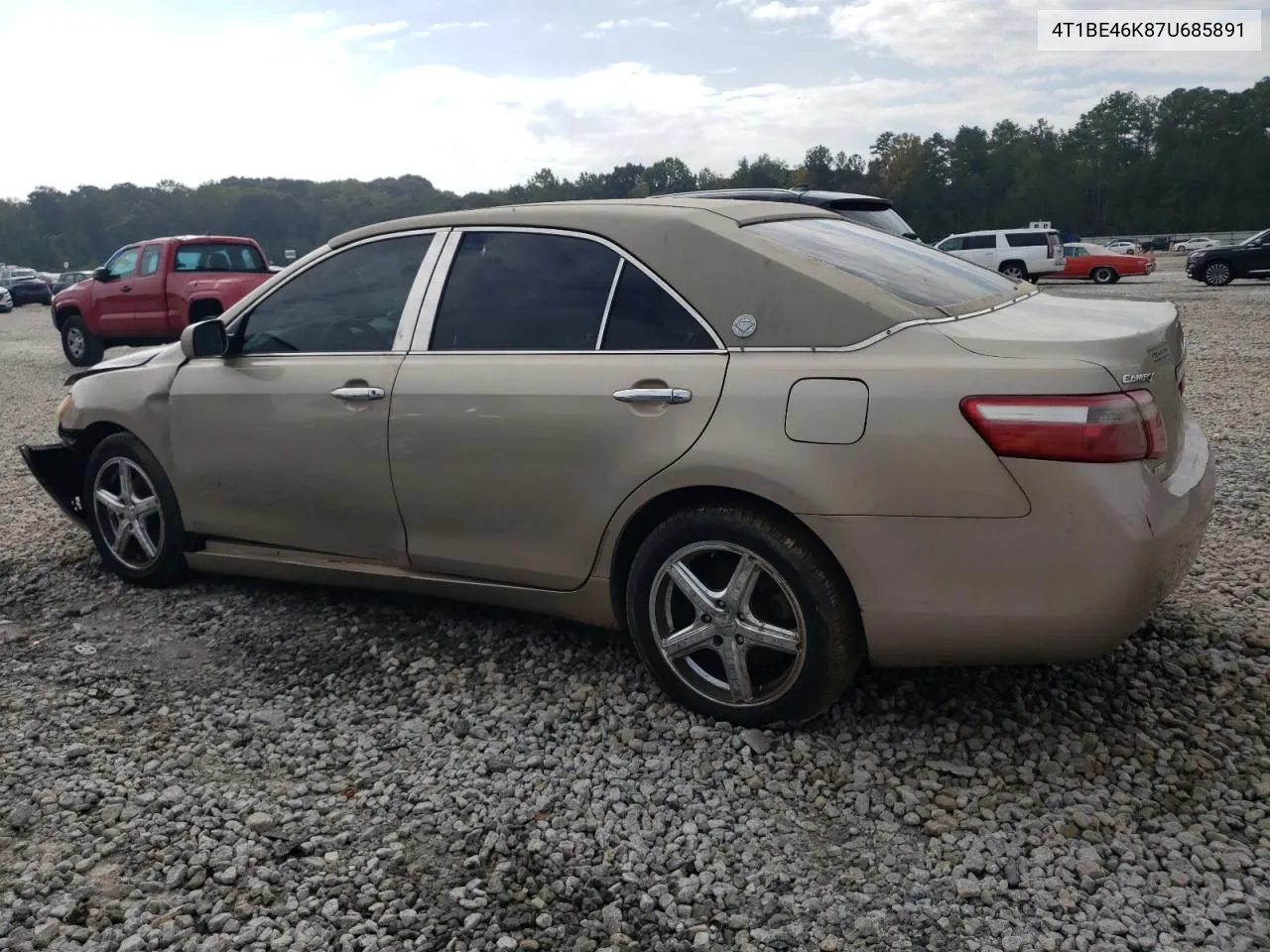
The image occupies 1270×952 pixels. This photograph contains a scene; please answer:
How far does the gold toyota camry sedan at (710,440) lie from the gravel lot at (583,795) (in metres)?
0.32

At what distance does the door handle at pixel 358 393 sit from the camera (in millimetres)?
3631

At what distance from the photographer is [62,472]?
4.88 metres

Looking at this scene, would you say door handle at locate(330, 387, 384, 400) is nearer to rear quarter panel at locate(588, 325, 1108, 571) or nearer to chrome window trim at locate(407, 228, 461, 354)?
chrome window trim at locate(407, 228, 461, 354)

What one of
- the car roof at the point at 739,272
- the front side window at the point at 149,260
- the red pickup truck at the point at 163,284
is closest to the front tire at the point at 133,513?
the car roof at the point at 739,272

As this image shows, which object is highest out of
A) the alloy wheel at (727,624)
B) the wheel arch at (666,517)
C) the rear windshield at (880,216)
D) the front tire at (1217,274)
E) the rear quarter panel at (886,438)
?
the rear windshield at (880,216)

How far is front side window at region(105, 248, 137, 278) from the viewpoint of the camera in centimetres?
1502

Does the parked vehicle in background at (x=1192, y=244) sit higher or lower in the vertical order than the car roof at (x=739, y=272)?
lower

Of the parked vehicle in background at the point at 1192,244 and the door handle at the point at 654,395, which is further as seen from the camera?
the parked vehicle in background at the point at 1192,244

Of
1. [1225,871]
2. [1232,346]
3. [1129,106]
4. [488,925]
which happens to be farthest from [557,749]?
[1129,106]

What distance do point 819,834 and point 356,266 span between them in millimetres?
2639

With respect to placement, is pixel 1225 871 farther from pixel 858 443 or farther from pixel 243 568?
pixel 243 568

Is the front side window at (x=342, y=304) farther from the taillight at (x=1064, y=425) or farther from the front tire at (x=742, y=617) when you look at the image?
the taillight at (x=1064, y=425)

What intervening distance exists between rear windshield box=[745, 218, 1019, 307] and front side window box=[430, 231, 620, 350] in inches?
21.8

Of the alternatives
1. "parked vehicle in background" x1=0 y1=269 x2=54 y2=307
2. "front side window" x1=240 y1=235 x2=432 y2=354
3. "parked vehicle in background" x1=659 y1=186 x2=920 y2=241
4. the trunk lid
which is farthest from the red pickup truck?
"parked vehicle in background" x1=0 y1=269 x2=54 y2=307
